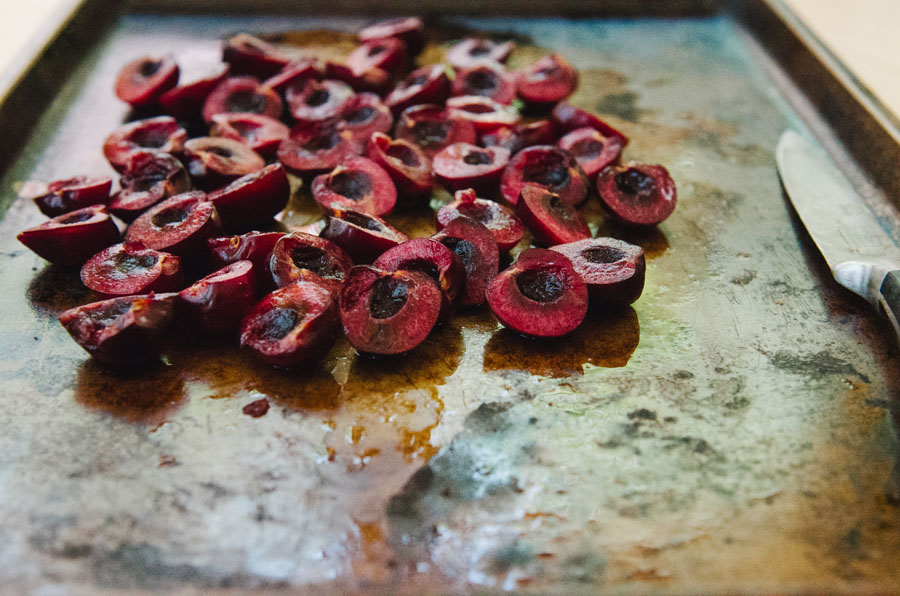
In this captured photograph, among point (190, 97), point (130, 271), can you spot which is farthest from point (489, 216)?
point (190, 97)

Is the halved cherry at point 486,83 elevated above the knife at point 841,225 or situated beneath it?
situated beneath

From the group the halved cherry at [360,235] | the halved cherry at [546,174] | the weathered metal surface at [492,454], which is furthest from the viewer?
the halved cherry at [546,174]

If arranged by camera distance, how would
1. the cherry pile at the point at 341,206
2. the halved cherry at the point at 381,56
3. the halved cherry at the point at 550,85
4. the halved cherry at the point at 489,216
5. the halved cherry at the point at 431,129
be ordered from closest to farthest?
the cherry pile at the point at 341,206, the halved cherry at the point at 489,216, the halved cherry at the point at 431,129, the halved cherry at the point at 550,85, the halved cherry at the point at 381,56

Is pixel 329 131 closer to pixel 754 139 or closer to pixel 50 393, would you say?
pixel 50 393

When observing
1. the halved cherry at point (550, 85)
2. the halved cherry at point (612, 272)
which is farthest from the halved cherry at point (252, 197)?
the halved cherry at point (550, 85)

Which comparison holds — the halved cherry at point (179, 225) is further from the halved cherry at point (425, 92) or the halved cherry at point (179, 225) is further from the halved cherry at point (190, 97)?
the halved cherry at point (425, 92)

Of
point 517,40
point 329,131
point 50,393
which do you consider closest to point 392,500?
point 50,393

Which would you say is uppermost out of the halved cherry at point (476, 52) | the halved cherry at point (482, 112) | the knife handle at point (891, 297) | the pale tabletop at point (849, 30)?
the knife handle at point (891, 297)
